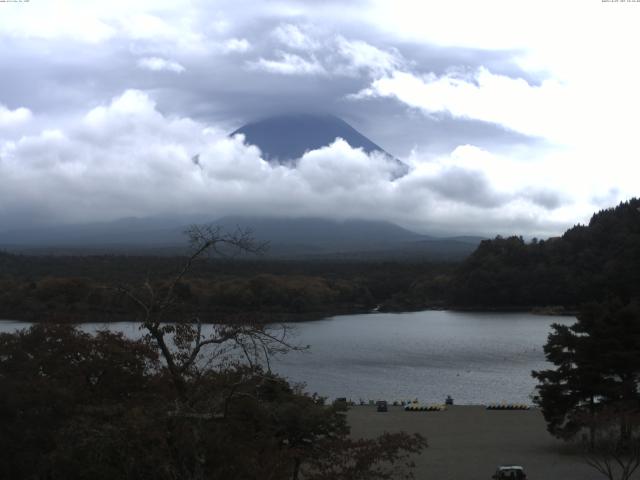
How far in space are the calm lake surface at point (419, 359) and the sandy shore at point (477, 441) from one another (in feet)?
10.5

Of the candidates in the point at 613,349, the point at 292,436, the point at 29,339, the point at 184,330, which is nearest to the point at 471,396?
the point at 613,349

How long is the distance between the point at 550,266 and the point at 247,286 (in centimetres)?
2647

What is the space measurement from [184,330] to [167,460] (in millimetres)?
1092

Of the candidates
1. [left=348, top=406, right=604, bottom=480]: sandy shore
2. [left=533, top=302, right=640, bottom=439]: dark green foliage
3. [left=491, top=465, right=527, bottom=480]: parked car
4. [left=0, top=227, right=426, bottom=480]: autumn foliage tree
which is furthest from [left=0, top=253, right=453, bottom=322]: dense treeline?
[left=0, top=227, right=426, bottom=480]: autumn foliage tree

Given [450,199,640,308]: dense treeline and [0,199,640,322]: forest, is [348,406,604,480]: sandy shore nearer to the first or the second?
[0,199,640,322]: forest

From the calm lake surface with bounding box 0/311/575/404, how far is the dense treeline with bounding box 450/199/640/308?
9.67 m

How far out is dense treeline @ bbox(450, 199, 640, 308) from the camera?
5666 cm

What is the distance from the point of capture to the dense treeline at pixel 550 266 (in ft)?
186

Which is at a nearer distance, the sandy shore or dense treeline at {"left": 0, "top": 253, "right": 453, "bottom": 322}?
the sandy shore

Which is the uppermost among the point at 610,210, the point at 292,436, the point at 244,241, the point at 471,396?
the point at 610,210

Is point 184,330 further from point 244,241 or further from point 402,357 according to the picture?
point 402,357

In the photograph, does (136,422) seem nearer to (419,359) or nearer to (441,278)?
(419,359)

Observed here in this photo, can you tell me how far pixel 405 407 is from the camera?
66.3 feet

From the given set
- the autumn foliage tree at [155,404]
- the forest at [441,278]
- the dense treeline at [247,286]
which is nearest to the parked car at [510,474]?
the autumn foliage tree at [155,404]
